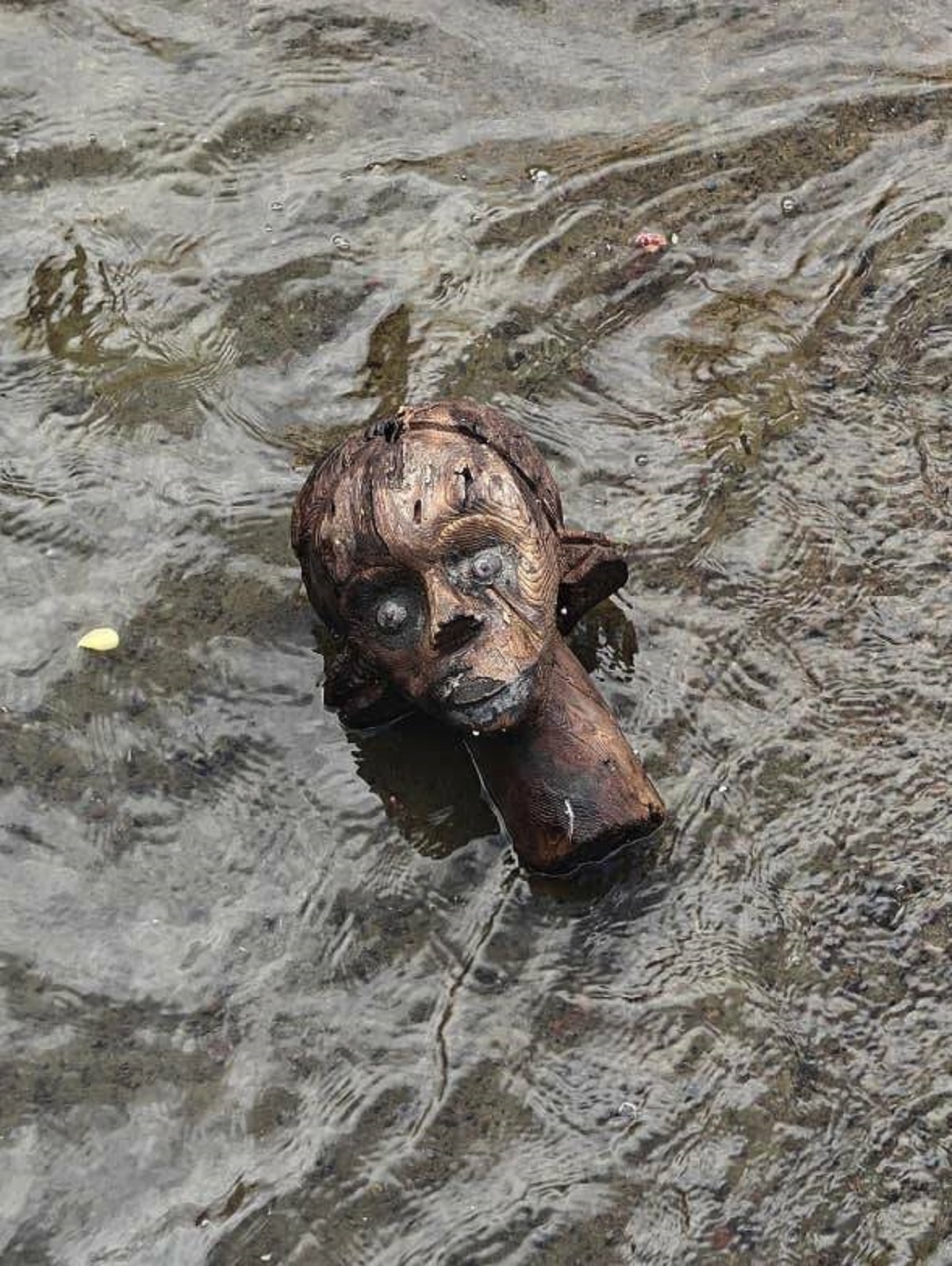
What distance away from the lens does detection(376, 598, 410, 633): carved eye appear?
5117 millimetres

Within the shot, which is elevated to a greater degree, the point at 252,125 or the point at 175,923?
the point at 252,125

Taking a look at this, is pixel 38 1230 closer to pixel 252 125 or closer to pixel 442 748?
pixel 442 748

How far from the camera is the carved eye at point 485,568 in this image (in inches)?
198

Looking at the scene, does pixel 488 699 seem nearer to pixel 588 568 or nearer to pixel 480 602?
pixel 480 602

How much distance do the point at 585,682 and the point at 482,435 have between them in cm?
79

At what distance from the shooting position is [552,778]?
5.24m

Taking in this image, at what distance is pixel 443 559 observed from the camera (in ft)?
16.6

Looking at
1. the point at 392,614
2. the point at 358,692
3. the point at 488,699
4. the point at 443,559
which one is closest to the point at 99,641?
the point at 358,692

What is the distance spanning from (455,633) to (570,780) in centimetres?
57

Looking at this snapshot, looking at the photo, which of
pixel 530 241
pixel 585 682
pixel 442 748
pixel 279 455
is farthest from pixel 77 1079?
pixel 530 241

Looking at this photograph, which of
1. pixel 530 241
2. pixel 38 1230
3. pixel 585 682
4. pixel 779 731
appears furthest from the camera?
pixel 530 241

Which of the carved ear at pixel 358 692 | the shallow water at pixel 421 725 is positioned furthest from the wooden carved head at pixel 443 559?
the shallow water at pixel 421 725

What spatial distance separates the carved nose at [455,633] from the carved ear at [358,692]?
0.43 m

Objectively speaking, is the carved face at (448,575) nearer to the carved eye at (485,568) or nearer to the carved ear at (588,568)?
the carved eye at (485,568)
